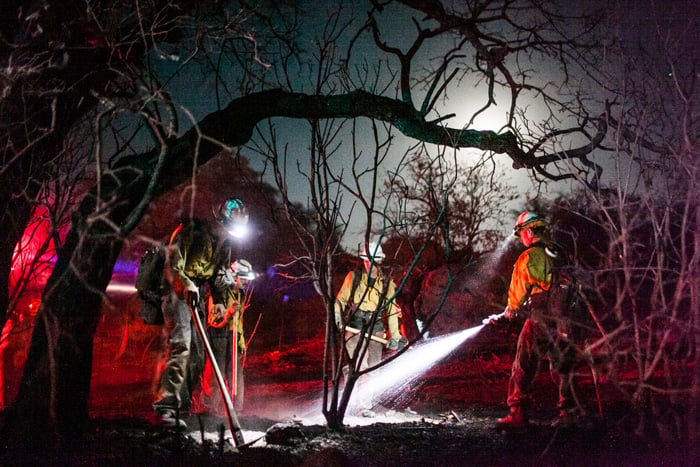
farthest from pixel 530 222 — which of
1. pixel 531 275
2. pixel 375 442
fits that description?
pixel 375 442

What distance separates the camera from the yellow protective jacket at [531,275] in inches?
221

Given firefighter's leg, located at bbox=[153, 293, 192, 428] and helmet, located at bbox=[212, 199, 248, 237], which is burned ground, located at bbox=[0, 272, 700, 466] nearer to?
firefighter's leg, located at bbox=[153, 293, 192, 428]

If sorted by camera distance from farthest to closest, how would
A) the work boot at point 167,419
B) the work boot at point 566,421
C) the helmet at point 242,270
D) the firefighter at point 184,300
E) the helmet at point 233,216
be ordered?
the helmet at point 242,270, the helmet at point 233,216, the firefighter at point 184,300, the work boot at point 566,421, the work boot at point 167,419

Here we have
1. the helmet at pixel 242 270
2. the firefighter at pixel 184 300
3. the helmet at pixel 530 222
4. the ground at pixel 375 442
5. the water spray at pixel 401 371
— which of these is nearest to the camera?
the ground at pixel 375 442

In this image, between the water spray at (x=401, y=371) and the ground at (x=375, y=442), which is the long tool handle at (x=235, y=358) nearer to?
the ground at (x=375, y=442)

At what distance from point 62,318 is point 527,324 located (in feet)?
14.4

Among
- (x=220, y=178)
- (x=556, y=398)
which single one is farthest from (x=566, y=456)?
(x=220, y=178)

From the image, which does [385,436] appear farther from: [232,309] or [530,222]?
[530,222]

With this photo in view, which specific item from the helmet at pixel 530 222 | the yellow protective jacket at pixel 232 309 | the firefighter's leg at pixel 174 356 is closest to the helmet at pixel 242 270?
the yellow protective jacket at pixel 232 309

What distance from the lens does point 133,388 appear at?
975 cm

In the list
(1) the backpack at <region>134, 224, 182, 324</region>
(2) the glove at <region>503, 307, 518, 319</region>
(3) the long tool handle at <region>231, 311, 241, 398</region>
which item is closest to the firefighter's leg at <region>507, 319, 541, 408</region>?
(2) the glove at <region>503, 307, 518, 319</region>

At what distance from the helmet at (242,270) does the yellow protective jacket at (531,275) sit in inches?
121

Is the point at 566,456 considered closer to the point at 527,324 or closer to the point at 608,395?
the point at 527,324

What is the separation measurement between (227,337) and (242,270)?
2.65 ft
